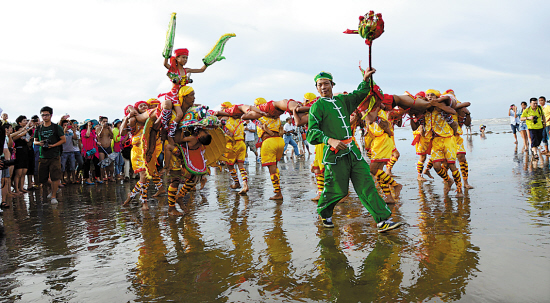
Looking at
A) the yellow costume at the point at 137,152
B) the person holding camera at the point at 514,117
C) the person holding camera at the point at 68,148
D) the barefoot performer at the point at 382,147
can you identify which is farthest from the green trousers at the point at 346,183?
the person holding camera at the point at 514,117

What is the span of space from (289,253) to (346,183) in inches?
49.2

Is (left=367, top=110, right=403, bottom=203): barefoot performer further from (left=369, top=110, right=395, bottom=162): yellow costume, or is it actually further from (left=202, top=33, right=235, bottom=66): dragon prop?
(left=202, top=33, right=235, bottom=66): dragon prop

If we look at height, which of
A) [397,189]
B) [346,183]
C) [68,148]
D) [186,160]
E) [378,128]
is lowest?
[397,189]

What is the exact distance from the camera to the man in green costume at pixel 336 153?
4.83m

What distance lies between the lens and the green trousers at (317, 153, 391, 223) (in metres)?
4.80

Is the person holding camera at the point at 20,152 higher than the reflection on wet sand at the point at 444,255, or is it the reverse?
the person holding camera at the point at 20,152

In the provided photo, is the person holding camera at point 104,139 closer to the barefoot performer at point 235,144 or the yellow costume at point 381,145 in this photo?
the barefoot performer at point 235,144

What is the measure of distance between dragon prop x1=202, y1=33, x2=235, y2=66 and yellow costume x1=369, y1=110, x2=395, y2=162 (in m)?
3.26

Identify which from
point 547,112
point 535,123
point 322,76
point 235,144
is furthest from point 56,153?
point 547,112

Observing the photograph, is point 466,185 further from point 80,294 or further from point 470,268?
point 80,294

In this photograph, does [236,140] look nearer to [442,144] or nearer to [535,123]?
[442,144]

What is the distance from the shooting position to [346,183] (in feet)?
16.2

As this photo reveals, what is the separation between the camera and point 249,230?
5.36 metres

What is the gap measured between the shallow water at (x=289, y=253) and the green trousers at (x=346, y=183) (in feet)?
1.19
